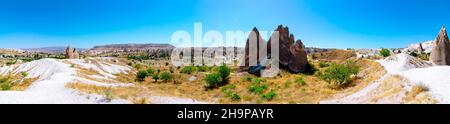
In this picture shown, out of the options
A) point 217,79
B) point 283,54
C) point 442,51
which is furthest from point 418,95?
point 283,54

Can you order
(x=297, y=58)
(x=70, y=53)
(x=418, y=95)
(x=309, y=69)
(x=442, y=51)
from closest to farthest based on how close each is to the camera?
(x=418, y=95)
(x=442, y=51)
(x=297, y=58)
(x=309, y=69)
(x=70, y=53)

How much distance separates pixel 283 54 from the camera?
4428 cm

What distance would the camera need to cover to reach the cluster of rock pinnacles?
4344cm

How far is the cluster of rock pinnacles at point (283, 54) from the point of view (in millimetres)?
43438

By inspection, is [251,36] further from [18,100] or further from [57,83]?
[18,100]

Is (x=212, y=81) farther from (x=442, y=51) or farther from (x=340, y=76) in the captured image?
(x=442, y=51)

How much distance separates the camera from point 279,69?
139 ft

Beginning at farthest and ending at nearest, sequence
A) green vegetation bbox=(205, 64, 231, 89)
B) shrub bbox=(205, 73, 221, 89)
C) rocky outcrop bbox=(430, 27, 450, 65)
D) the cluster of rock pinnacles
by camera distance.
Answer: the cluster of rock pinnacles < green vegetation bbox=(205, 64, 231, 89) < shrub bbox=(205, 73, 221, 89) < rocky outcrop bbox=(430, 27, 450, 65)

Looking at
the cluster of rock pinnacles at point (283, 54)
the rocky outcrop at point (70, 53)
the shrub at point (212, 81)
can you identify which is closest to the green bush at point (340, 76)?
the shrub at point (212, 81)

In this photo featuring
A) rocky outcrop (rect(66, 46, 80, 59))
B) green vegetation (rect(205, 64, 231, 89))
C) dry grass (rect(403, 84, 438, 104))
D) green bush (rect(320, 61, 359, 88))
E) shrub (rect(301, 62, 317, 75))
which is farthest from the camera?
rocky outcrop (rect(66, 46, 80, 59))

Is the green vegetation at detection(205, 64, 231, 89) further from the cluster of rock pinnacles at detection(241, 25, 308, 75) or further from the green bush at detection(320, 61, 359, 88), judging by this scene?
the green bush at detection(320, 61, 359, 88)

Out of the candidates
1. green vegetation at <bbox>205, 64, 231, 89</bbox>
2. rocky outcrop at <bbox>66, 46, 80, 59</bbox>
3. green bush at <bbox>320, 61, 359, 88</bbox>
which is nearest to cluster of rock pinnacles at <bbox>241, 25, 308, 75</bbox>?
green vegetation at <bbox>205, 64, 231, 89</bbox>
